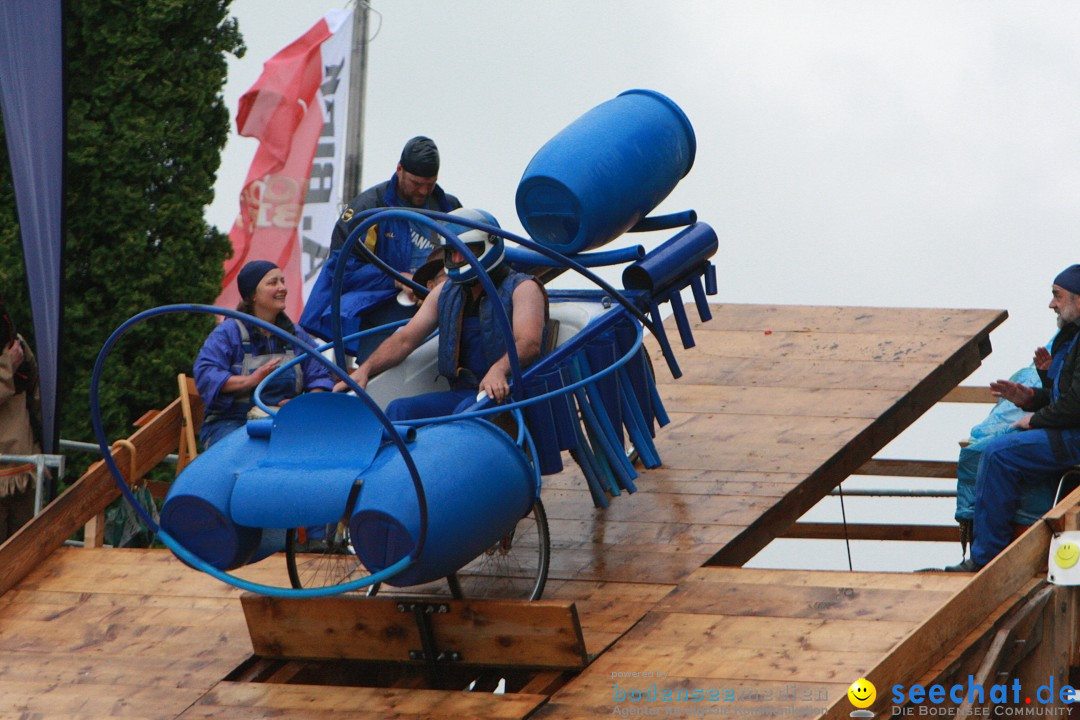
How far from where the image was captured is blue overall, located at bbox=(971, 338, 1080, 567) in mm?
7262

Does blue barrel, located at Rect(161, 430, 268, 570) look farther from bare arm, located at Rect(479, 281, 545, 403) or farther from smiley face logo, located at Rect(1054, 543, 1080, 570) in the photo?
smiley face logo, located at Rect(1054, 543, 1080, 570)

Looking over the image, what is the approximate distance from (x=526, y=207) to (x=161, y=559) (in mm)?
2300

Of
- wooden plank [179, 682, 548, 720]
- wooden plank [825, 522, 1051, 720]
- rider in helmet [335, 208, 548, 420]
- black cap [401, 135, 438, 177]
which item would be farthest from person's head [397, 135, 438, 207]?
wooden plank [825, 522, 1051, 720]

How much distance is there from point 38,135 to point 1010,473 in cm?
480

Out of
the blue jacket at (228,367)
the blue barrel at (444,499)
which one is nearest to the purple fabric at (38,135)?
the blue jacket at (228,367)

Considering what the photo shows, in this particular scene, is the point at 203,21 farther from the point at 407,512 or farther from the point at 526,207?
the point at 407,512

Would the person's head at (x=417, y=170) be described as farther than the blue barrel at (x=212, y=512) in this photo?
Yes

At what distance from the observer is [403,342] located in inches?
276

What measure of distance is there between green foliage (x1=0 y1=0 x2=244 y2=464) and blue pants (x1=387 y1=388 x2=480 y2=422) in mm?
6090

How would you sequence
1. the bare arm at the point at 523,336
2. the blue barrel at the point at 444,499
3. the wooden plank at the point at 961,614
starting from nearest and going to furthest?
the wooden plank at the point at 961,614, the blue barrel at the point at 444,499, the bare arm at the point at 523,336

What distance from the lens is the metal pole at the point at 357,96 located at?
1272 cm

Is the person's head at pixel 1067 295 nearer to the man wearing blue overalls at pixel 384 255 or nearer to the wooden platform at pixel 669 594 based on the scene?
the wooden platform at pixel 669 594

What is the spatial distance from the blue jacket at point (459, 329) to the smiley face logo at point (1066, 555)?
216cm

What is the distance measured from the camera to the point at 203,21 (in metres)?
12.8
